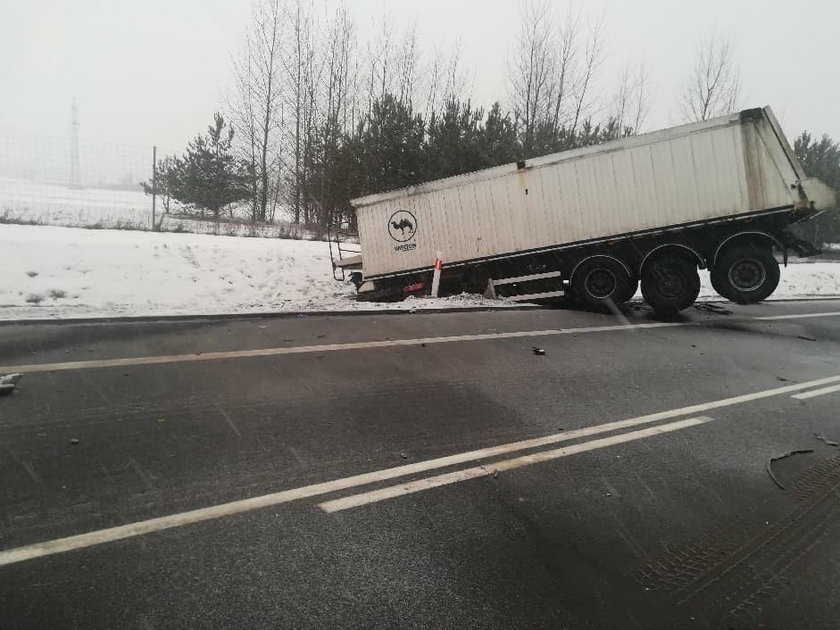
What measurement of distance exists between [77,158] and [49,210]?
1672 mm

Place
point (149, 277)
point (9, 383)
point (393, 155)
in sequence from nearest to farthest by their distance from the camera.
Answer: point (9, 383) < point (149, 277) < point (393, 155)

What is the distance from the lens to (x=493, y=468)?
13.1ft

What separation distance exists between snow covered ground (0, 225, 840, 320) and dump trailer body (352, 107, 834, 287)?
1.59 metres

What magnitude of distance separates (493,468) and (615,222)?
388 inches

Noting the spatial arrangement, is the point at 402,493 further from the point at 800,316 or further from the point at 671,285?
the point at 800,316

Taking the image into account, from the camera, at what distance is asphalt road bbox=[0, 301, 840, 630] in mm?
2529

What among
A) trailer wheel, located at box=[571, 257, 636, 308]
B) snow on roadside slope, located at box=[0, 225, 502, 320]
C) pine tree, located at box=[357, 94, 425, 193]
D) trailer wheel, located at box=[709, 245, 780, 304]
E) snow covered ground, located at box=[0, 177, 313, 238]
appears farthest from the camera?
pine tree, located at box=[357, 94, 425, 193]

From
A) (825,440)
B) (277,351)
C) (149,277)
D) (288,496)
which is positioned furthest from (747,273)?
(149,277)

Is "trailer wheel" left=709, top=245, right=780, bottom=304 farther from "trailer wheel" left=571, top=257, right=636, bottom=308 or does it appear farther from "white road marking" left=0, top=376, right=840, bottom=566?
"white road marking" left=0, top=376, right=840, bottom=566

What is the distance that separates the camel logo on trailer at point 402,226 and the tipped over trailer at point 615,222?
27mm

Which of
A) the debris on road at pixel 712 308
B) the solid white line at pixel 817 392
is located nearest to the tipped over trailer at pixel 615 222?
the debris on road at pixel 712 308

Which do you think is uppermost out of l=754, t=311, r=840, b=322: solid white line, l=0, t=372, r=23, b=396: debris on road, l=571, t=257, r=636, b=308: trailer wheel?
l=571, t=257, r=636, b=308: trailer wheel

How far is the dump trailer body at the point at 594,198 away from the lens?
1137 cm

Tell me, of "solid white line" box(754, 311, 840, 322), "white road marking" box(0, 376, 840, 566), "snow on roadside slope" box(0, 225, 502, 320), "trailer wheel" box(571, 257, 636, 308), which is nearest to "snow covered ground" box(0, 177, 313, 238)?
"snow on roadside slope" box(0, 225, 502, 320)
